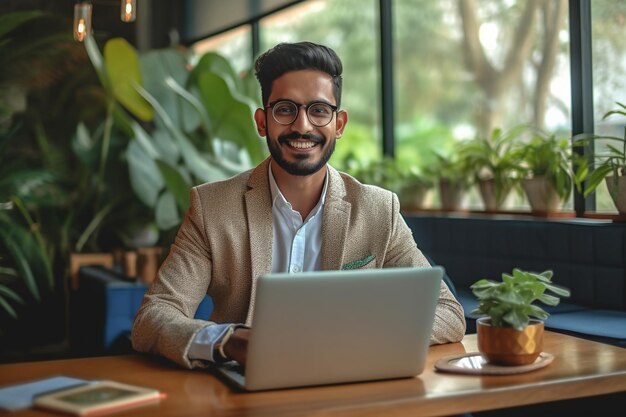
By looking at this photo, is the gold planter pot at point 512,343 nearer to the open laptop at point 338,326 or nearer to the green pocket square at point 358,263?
the open laptop at point 338,326

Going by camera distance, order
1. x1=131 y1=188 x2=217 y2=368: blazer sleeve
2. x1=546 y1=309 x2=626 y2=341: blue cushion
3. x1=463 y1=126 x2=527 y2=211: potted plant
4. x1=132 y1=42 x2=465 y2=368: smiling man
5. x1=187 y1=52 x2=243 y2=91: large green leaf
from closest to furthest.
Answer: x1=131 y1=188 x2=217 y2=368: blazer sleeve < x1=132 y1=42 x2=465 y2=368: smiling man < x1=546 y1=309 x2=626 y2=341: blue cushion < x1=463 y1=126 x2=527 y2=211: potted plant < x1=187 y1=52 x2=243 y2=91: large green leaf

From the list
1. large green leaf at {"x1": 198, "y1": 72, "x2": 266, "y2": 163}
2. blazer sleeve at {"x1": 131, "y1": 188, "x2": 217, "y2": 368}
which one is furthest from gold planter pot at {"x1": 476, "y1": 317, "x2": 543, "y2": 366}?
large green leaf at {"x1": 198, "y1": 72, "x2": 266, "y2": 163}

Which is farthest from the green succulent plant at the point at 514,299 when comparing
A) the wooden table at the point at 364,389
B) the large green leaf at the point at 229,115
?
the large green leaf at the point at 229,115

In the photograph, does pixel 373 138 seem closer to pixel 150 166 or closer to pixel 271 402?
pixel 150 166

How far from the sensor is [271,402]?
156cm

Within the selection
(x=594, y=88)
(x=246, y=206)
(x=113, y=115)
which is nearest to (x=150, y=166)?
(x=113, y=115)

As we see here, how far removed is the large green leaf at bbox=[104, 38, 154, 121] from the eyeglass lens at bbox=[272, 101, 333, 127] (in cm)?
326

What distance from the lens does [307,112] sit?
2.22 meters

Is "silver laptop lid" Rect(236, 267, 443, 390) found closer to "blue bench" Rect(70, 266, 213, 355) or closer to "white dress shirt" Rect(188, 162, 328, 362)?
"white dress shirt" Rect(188, 162, 328, 362)

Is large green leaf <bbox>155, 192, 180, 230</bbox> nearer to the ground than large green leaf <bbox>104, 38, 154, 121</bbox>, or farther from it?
nearer to the ground

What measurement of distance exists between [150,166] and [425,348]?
421 cm

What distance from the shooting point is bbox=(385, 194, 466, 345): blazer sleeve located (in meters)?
2.09

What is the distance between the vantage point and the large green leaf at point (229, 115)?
5242mm

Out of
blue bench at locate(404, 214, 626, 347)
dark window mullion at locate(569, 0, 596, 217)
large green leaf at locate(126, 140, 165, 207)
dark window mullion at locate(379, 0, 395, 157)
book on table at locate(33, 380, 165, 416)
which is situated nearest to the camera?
book on table at locate(33, 380, 165, 416)
